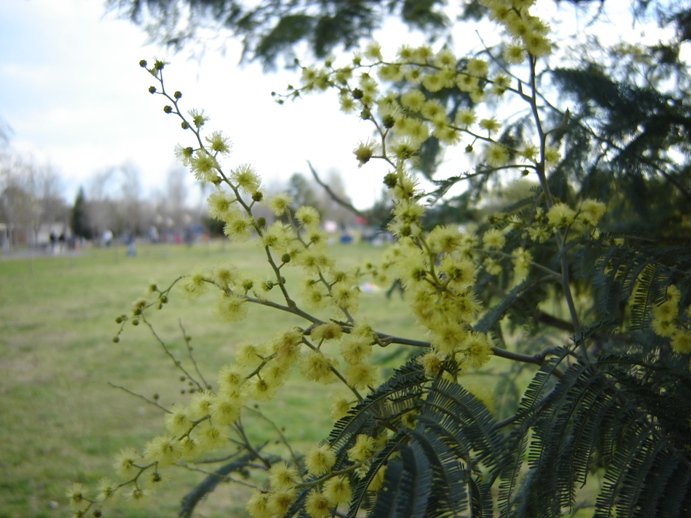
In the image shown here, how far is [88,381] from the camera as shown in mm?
4539

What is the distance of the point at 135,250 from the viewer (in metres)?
13.4

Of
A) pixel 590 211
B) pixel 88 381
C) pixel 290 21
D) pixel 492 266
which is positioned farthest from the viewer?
pixel 88 381

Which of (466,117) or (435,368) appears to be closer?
(435,368)

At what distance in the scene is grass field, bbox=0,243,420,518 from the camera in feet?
9.40

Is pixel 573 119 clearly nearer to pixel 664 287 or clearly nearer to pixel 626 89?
pixel 626 89

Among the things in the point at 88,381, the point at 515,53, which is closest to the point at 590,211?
the point at 515,53

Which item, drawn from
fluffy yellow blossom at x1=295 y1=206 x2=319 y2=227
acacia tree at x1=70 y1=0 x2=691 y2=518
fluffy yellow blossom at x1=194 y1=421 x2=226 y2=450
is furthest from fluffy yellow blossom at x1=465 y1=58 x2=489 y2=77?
fluffy yellow blossom at x1=194 y1=421 x2=226 y2=450

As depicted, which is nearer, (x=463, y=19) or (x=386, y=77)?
(x=386, y=77)

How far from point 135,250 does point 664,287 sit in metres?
13.8

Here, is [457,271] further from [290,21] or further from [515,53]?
[290,21]

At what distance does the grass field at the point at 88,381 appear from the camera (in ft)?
9.40

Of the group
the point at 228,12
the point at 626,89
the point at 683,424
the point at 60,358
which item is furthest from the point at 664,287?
the point at 60,358

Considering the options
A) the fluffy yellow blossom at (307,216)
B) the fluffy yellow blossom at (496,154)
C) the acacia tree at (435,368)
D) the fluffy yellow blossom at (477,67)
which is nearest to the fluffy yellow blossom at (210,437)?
the acacia tree at (435,368)

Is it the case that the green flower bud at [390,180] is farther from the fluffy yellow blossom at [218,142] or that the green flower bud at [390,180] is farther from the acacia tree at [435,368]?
the fluffy yellow blossom at [218,142]
